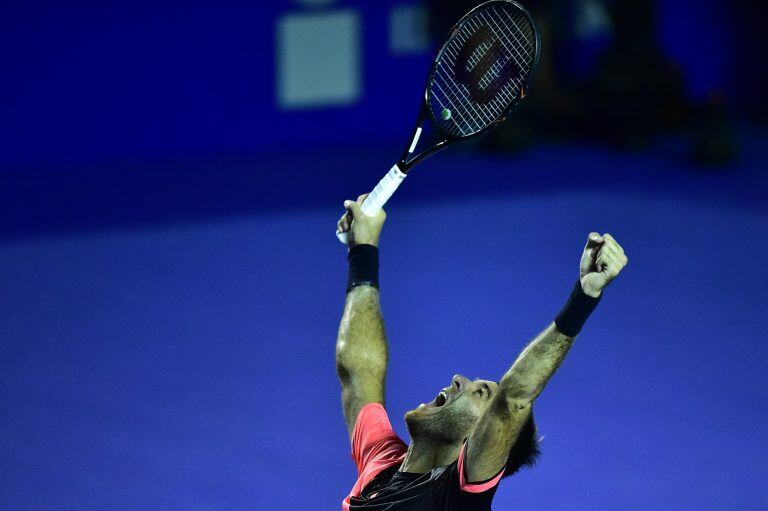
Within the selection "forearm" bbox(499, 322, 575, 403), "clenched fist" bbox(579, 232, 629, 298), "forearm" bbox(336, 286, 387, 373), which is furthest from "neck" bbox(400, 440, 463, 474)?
"clenched fist" bbox(579, 232, 629, 298)

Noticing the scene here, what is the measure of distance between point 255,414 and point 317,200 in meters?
4.05

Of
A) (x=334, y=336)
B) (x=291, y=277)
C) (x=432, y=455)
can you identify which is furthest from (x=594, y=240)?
(x=291, y=277)

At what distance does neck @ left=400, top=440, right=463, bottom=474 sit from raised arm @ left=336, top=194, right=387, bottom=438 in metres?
0.50

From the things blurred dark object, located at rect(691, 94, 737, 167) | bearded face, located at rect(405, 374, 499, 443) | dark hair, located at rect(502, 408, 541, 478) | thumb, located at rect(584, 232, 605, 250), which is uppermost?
blurred dark object, located at rect(691, 94, 737, 167)

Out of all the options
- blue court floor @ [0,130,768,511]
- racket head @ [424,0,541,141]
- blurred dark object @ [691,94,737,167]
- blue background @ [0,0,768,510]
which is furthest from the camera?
blurred dark object @ [691,94,737,167]

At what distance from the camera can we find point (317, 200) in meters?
9.53

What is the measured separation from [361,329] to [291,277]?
11.1 ft

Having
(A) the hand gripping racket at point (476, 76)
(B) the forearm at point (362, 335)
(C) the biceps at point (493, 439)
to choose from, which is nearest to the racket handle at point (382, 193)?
(A) the hand gripping racket at point (476, 76)

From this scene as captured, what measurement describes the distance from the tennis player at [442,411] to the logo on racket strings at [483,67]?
63cm

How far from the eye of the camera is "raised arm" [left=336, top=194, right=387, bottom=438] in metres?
4.20

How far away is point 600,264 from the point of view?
10.7 ft

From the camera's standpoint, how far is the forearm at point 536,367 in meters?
3.29

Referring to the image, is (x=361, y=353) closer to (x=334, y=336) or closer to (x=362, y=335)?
(x=362, y=335)

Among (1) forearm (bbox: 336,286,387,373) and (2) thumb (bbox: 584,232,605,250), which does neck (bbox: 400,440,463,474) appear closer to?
(1) forearm (bbox: 336,286,387,373)
